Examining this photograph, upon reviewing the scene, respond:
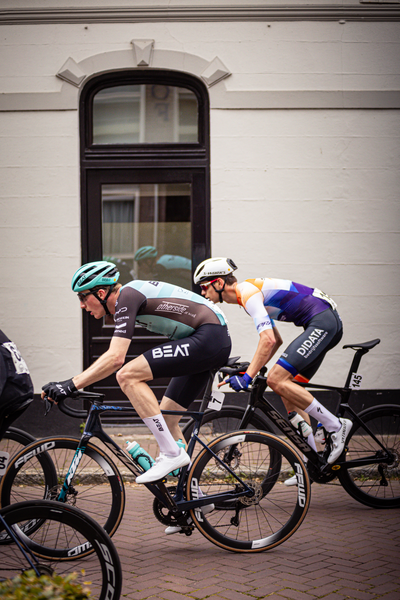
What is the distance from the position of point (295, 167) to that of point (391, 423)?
13.4 ft

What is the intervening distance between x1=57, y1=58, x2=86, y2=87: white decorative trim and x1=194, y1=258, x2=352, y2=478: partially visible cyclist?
4.22 m

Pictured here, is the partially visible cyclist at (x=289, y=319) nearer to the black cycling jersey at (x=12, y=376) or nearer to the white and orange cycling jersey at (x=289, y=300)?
the white and orange cycling jersey at (x=289, y=300)

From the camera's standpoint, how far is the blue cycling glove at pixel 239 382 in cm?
450

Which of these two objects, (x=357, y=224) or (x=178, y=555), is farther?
(x=357, y=224)

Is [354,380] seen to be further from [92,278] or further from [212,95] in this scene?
[212,95]

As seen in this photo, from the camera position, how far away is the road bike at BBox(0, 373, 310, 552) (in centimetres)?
391

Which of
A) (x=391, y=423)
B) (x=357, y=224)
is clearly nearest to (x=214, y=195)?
(x=357, y=224)

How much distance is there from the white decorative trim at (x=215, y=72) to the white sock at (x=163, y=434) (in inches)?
216

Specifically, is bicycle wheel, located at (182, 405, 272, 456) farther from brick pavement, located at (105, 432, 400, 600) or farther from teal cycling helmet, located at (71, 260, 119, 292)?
teal cycling helmet, located at (71, 260, 119, 292)

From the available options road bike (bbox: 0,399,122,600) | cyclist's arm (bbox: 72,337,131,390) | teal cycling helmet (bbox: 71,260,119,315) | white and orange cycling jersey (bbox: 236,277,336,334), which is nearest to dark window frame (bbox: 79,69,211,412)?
white and orange cycling jersey (bbox: 236,277,336,334)

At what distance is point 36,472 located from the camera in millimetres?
4023

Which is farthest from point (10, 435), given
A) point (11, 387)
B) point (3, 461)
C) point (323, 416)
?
point (323, 416)

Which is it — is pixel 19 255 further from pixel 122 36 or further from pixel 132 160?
pixel 122 36

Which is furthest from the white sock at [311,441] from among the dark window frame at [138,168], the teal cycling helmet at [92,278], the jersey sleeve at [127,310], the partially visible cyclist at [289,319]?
the dark window frame at [138,168]
